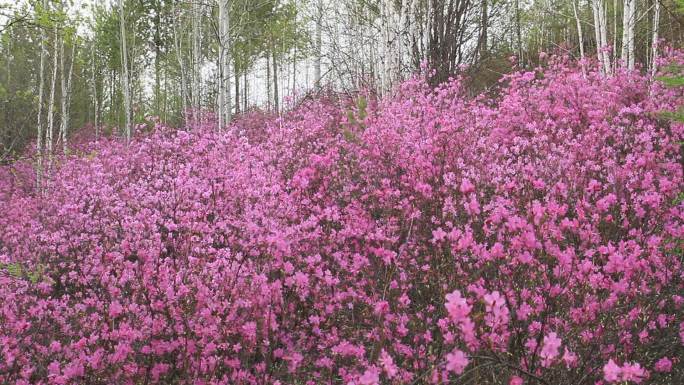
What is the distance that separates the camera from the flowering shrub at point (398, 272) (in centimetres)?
258

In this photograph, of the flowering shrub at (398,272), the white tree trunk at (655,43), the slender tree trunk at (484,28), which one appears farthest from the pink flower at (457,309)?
the slender tree trunk at (484,28)

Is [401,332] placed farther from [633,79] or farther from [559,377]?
[633,79]

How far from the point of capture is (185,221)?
12.8 feet

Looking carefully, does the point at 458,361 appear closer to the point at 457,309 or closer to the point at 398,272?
the point at 457,309

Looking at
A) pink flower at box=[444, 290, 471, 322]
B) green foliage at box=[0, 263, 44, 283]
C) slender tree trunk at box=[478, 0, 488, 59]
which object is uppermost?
slender tree trunk at box=[478, 0, 488, 59]

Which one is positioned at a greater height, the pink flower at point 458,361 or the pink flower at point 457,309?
the pink flower at point 457,309

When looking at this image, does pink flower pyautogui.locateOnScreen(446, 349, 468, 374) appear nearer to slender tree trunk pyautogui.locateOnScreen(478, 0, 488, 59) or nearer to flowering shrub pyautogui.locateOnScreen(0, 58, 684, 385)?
flowering shrub pyautogui.locateOnScreen(0, 58, 684, 385)

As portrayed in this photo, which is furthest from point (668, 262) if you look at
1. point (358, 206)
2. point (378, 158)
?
point (378, 158)

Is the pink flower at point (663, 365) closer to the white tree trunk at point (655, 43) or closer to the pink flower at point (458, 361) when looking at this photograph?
the pink flower at point (458, 361)

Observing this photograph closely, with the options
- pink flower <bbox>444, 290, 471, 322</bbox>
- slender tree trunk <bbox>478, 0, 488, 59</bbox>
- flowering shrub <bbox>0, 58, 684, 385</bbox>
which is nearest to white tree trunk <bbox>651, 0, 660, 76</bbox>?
flowering shrub <bbox>0, 58, 684, 385</bbox>

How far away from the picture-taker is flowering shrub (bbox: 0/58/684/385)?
102 inches

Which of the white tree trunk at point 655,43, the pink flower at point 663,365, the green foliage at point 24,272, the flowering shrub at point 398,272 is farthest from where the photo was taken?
the white tree trunk at point 655,43

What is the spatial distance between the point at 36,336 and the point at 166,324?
3.80 ft

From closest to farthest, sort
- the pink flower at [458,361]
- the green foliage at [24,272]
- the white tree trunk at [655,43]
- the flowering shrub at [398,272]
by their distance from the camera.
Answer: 1. the pink flower at [458,361]
2. the flowering shrub at [398,272]
3. the green foliage at [24,272]
4. the white tree trunk at [655,43]
